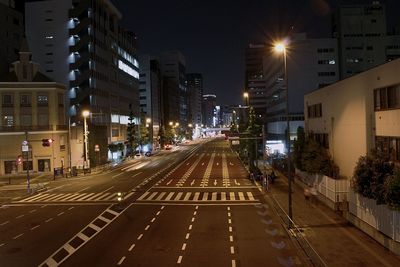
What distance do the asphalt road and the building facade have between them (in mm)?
25499

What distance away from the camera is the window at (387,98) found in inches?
1079

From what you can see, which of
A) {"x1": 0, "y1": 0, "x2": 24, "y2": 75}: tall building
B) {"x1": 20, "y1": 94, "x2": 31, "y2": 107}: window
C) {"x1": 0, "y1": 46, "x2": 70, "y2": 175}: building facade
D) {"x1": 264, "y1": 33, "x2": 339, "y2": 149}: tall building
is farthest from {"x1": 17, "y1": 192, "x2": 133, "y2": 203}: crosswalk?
{"x1": 264, "y1": 33, "x2": 339, "y2": 149}: tall building

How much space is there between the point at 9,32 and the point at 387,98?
283 feet

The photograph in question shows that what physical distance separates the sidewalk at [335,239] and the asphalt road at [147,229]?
128 centimetres

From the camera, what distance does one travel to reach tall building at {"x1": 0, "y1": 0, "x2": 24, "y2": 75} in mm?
92625

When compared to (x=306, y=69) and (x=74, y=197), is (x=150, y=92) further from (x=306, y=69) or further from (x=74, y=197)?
(x=74, y=197)

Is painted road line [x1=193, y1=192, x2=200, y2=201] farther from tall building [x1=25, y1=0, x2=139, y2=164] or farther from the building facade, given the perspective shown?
tall building [x1=25, y1=0, x2=139, y2=164]

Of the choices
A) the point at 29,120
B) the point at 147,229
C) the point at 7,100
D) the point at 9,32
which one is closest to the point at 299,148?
the point at 147,229

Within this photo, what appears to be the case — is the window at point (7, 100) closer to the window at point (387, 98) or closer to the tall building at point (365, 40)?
the window at point (387, 98)

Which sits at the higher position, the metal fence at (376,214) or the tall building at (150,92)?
the tall building at (150,92)

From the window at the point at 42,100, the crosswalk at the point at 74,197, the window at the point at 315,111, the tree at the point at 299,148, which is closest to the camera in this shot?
the crosswalk at the point at 74,197

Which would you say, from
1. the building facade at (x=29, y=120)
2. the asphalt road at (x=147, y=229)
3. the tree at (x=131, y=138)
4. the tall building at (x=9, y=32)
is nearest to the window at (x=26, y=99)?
the building facade at (x=29, y=120)

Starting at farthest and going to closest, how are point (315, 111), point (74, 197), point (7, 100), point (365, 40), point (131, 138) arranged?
point (365, 40), point (131, 138), point (7, 100), point (315, 111), point (74, 197)

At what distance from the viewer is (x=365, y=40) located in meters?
127
